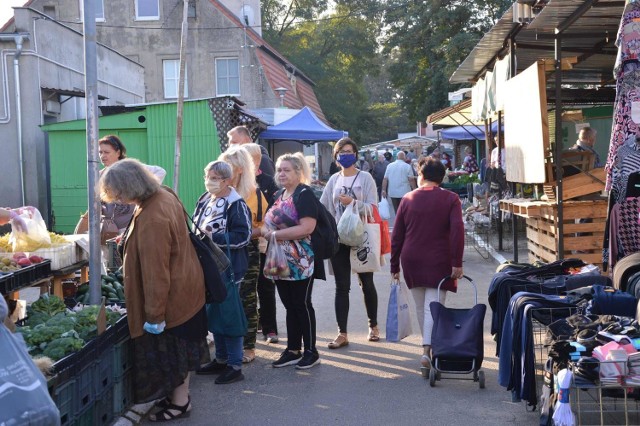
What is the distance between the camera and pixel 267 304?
339 inches

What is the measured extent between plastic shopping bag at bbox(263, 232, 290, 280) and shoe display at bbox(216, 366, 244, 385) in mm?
852

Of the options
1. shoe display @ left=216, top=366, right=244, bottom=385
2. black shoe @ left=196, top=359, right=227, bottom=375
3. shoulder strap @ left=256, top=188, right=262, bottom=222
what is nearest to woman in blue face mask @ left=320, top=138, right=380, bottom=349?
shoulder strap @ left=256, top=188, right=262, bottom=222

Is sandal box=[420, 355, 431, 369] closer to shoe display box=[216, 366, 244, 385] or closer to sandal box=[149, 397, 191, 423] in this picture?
shoe display box=[216, 366, 244, 385]

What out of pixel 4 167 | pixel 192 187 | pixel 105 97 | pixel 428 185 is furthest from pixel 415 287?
pixel 105 97

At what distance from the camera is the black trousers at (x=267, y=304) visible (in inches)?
332

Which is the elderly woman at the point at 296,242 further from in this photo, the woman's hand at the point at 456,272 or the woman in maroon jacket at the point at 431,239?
the woman's hand at the point at 456,272

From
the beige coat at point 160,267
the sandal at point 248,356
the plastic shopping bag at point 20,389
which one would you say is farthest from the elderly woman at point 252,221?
the plastic shopping bag at point 20,389

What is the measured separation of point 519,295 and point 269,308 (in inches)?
138

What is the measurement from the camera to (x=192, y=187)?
2105 cm

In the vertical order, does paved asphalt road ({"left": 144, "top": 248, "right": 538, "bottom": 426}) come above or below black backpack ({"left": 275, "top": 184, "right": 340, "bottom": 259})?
below

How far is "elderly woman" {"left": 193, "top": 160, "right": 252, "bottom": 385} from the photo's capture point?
22.7 ft

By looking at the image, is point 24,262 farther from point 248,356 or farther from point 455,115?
point 455,115

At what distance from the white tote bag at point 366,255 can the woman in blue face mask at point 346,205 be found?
8cm

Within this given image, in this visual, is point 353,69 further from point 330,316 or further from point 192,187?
point 330,316
